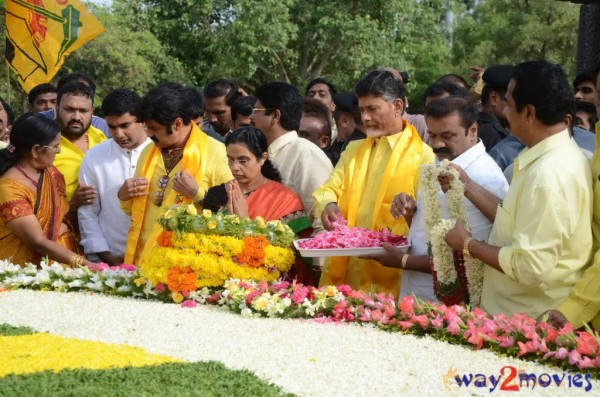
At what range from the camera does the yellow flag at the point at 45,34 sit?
9766 mm

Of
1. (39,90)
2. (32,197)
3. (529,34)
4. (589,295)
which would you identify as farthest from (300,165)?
(529,34)

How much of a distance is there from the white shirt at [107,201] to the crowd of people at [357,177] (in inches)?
0.4

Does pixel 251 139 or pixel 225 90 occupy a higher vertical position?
pixel 225 90

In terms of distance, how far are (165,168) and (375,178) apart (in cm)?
158

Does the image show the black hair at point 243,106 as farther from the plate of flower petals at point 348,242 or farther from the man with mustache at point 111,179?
the plate of flower petals at point 348,242

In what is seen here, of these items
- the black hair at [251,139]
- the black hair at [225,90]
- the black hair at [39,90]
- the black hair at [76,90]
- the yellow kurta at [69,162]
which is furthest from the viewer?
the black hair at [39,90]

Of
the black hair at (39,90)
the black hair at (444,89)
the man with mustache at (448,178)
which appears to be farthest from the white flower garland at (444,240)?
the black hair at (39,90)

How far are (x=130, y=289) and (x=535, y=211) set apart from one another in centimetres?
287

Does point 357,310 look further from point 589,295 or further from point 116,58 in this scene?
point 116,58

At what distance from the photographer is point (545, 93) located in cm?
433

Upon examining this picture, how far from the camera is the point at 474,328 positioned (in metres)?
4.54

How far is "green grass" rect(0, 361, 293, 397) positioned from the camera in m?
3.73

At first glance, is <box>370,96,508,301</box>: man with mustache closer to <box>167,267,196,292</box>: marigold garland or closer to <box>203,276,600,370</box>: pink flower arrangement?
<box>203,276,600,370</box>: pink flower arrangement

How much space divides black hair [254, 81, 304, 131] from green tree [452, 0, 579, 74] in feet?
104
